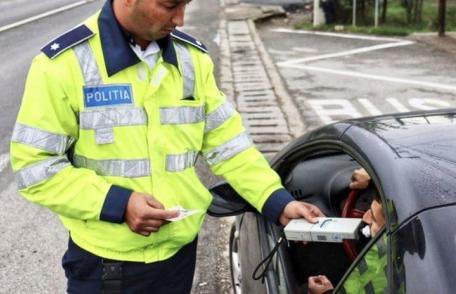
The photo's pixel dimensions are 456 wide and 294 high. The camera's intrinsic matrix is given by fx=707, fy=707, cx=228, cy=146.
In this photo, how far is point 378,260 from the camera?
6.26ft

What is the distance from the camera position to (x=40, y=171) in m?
2.03

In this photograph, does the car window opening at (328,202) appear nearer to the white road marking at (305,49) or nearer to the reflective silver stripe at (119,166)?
the reflective silver stripe at (119,166)

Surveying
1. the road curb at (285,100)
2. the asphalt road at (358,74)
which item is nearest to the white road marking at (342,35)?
the asphalt road at (358,74)

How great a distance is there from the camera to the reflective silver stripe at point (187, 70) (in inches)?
88.0

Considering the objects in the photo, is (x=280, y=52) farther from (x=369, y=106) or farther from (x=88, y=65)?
(x=88, y=65)

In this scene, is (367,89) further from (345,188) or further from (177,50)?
(177,50)

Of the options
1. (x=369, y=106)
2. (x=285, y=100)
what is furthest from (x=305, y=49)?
(x=369, y=106)

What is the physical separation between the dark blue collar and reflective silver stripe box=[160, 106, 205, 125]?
0.18 m

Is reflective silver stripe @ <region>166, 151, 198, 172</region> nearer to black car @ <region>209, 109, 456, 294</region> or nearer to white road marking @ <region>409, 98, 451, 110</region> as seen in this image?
black car @ <region>209, 109, 456, 294</region>

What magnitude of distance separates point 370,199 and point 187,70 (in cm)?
104

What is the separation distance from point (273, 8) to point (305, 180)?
50.0 ft

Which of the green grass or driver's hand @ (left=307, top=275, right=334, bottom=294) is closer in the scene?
driver's hand @ (left=307, top=275, right=334, bottom=294)

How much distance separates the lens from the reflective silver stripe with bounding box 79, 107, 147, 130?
207 cm

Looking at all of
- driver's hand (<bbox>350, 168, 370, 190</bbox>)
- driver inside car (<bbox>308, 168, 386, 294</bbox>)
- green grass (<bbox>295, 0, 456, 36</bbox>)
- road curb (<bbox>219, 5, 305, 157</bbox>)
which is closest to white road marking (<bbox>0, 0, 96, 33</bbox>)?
road curb (<bbox>219, 5, 305, 157</bbox>)
